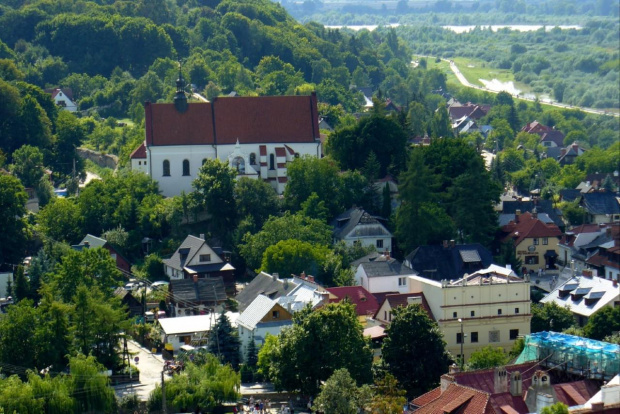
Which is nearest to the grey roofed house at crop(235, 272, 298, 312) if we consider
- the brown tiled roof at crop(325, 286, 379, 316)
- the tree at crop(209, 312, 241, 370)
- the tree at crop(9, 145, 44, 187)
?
the brown tiled roof at crop(325, 286, 379, 316)

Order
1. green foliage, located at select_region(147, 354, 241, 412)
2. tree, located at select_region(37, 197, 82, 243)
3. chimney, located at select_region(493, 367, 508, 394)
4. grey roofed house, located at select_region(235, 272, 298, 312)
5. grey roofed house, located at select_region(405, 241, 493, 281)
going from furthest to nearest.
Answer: tree, located at select_region(37, 197, 82, 243) → grey roofed house, located at select_region(405, 241, 493, 281) → grey roofed house, located at select_region(235, 272, 298, 312) → green foliage, located at select_region(147, 354, 241, 412) → chimney, located at select_region(493, 367, 508, 394)

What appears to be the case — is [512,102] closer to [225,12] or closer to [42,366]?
[225,12]

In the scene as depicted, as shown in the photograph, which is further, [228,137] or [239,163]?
[228,137]

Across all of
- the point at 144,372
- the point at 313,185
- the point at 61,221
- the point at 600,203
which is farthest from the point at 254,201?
the point at 600,203

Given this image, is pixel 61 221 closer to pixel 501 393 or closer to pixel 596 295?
pixel 596 295

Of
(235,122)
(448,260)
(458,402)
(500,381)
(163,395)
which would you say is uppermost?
(235,122)

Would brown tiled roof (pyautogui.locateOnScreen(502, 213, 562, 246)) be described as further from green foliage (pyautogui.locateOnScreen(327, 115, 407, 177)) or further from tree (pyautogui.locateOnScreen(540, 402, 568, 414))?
tree (pyautogui.locateOnScreen(540, 402, 568, 414))

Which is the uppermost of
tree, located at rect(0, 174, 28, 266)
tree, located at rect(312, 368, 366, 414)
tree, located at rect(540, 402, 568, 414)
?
tree, located at rect(0, 174, 28, 266)

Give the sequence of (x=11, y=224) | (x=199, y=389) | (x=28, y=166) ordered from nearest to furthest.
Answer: (x=199, y=389)
(x=11, y=224)
(x=28, y=166)
